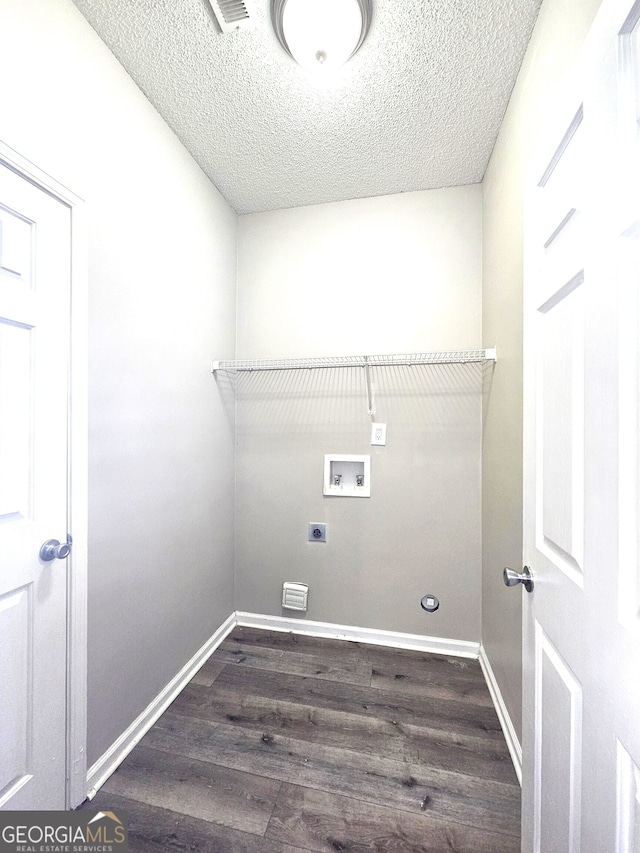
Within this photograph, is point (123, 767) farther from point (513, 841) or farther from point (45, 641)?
point (513, 841)

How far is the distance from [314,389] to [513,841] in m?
2.01

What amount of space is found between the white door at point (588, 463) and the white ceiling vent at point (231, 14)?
1.13 meters

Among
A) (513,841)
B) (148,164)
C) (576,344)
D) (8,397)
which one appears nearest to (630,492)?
(576,344)

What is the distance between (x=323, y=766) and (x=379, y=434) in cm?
A: 152

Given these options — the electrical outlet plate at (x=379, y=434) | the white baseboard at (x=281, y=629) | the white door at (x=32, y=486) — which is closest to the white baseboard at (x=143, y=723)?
the white baseboard at (x=281, y=629)

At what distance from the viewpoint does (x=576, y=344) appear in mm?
688

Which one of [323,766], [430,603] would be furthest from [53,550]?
[430,603]

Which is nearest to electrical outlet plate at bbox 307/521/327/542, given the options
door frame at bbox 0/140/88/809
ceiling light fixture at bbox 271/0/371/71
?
door frame at bbox 0/140/88/809

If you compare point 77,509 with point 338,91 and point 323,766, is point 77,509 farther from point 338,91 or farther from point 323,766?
point 338,91

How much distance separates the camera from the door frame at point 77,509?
1.14 metres

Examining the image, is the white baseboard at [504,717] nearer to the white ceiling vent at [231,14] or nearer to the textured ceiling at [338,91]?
the textured ceiling at [338,91]

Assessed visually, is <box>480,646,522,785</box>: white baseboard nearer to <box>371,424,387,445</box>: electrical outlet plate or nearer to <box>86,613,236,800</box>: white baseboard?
<box>371,424,387,445</box>: electrical outlet plate

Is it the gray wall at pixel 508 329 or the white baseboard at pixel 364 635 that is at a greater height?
the gray wall at pixel 508 329

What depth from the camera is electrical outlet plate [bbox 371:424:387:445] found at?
2.06 metres
